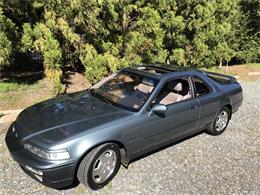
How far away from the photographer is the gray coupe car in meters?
3.76

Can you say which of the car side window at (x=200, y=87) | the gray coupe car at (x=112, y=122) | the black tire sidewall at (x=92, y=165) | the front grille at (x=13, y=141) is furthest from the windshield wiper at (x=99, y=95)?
the car side window at (x=200, y=87)

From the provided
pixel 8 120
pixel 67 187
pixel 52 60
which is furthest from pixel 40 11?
pixel 67 187

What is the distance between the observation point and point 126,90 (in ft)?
16.6

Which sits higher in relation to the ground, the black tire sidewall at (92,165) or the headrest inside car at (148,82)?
the headrest inside car at (148,82)

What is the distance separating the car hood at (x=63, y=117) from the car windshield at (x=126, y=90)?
0.17 m

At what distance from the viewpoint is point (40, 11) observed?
7.72 metres

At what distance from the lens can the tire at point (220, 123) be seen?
19.6 ft

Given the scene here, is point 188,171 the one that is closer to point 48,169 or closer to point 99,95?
point 99,95

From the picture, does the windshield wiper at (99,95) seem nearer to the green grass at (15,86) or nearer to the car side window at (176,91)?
the car side window at (176,91)

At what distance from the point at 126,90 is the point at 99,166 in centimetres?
147

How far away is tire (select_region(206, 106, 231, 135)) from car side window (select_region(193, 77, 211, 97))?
655 mm

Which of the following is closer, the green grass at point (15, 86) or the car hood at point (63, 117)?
the car hood at point (63, 117)

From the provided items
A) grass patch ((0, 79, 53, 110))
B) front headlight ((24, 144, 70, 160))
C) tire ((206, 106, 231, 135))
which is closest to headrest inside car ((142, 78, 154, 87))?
tire ((206, 106, 231, 135))

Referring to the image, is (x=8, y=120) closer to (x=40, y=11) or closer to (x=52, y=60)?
(x=52, y=60)
